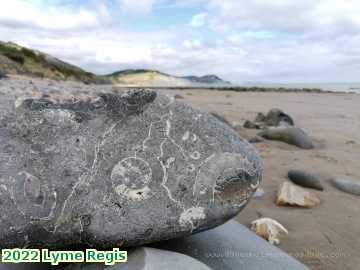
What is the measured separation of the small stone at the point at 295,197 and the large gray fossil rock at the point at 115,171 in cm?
148

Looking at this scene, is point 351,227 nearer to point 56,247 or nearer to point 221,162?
point 221,162

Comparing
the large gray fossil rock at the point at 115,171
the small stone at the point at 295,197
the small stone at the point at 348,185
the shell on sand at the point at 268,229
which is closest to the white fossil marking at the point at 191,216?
the large gray fossil rock at the point at 115,171

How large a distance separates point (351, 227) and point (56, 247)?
91.6 inches

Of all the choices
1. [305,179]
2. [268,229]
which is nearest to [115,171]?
[268,229]

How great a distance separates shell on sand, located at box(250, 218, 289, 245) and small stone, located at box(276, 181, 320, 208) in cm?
48

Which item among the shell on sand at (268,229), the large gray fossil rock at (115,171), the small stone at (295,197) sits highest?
the large gray fossil rock at (115,171)

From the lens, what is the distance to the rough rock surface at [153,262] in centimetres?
189

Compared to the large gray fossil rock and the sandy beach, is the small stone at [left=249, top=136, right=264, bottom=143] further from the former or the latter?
the large gray fossil rock

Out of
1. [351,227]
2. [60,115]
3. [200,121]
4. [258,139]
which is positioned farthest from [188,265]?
[258,139]

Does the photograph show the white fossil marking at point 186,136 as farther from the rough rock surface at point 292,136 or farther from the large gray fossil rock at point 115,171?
the rough rock surface at point 292,136

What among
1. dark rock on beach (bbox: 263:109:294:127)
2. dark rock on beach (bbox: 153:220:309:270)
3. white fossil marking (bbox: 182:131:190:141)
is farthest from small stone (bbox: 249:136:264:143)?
white fossil marking (bbox: 182:131:190:141)

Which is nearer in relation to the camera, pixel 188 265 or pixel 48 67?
pixel 188 265

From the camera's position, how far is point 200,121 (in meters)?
2.21

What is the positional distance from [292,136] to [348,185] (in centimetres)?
200
